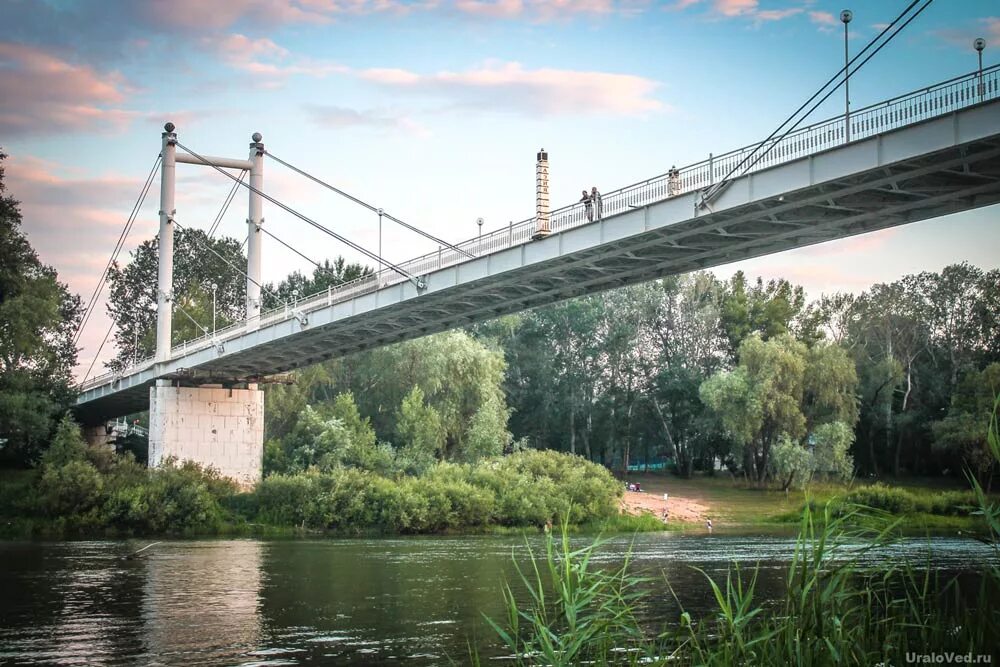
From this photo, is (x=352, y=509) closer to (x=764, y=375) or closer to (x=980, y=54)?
(x=764, y=375)

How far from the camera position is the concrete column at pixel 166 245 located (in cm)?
5306

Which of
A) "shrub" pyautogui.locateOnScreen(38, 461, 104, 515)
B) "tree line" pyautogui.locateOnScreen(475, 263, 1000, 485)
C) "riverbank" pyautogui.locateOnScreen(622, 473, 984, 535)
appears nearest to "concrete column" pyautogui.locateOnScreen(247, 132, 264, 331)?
"shrub" pyautogui.locateOnScreen(38, 461, 104, 515)

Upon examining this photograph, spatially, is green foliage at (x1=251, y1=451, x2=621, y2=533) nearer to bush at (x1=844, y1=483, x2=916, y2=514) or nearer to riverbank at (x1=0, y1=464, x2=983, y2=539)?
riverbank at (x1=0, y1=464, x2=983, y2=539)

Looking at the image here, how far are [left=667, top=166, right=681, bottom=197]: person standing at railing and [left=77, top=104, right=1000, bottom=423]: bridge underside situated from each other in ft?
0.80

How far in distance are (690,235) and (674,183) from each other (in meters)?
1.79

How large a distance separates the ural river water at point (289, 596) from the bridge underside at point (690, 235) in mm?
8887

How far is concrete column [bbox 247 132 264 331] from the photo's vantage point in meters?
54.1

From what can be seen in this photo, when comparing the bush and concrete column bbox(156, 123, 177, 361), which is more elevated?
concrete column bbox(156, 123, 177, 361)

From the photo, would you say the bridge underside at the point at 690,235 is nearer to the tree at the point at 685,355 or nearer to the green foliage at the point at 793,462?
the green foliage at the point at 793,462

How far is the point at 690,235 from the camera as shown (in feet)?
101

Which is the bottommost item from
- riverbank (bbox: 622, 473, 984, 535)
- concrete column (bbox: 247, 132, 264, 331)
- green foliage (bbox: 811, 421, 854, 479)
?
riverbank (bbox: 622, 473, 984, 535)

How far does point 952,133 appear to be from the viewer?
22516mm

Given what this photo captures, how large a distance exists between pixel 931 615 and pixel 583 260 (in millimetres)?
25320

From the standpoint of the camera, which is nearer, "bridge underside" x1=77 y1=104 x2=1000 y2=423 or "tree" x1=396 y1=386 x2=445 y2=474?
"bridge underside" x1=77 y1=104 x2=1000 y2=423
